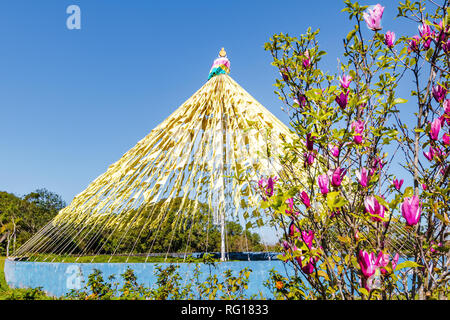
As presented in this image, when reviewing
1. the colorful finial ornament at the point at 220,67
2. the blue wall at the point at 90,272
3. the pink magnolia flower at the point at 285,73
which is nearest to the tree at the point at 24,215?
the blue wall at the point at 90,272

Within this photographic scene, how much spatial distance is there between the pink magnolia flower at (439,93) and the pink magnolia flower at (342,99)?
1.30ft

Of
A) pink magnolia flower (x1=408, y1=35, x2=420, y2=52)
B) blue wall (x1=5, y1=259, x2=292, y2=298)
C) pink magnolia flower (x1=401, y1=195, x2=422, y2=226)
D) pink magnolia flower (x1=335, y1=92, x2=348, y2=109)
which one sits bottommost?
blue wall (x1=5, y1=259, x2=292, y2=298)

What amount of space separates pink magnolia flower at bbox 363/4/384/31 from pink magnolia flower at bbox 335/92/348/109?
1.30 feet

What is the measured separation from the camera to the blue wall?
2916 millimetres

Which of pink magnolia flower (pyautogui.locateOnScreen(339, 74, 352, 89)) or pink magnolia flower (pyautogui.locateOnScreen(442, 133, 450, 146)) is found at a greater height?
pink magnolia flower (pyautogui.locateOnScreen(339, 74, 352, 89))

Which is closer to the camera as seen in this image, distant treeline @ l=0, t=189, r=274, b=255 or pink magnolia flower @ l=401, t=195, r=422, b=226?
pink magnolia flower @ l=401, t=195, r=422, b=226

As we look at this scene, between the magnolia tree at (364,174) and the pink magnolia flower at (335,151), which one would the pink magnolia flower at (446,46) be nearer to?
the magnolia tree at (364,174)

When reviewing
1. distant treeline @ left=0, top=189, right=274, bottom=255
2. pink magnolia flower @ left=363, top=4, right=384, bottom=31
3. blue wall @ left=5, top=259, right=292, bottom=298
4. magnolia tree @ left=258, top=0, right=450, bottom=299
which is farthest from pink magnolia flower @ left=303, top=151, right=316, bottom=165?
distant treeline @ left=0, top=189, right=274, bottom=255

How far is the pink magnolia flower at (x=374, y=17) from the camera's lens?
119 cm

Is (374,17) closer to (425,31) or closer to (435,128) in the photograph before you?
(425,31)

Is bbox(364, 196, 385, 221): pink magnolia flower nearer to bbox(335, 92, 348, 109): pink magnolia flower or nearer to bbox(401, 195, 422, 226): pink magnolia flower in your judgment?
bbox(401, 195, 422, 226): pink magnolia flower
